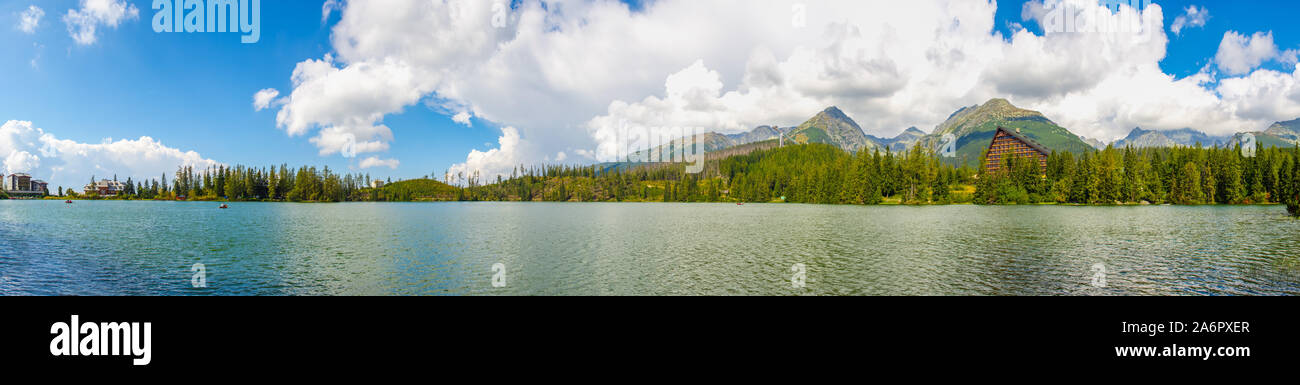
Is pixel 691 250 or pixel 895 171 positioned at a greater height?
pixel 895 171

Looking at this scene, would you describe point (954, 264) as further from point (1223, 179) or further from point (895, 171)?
point (1223, 179)

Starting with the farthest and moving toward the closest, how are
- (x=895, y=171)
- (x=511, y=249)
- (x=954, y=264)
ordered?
(x=895, y=171) < (x=511, y=249) < (x=954, y=264)

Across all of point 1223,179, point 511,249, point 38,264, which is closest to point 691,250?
point 511,249
